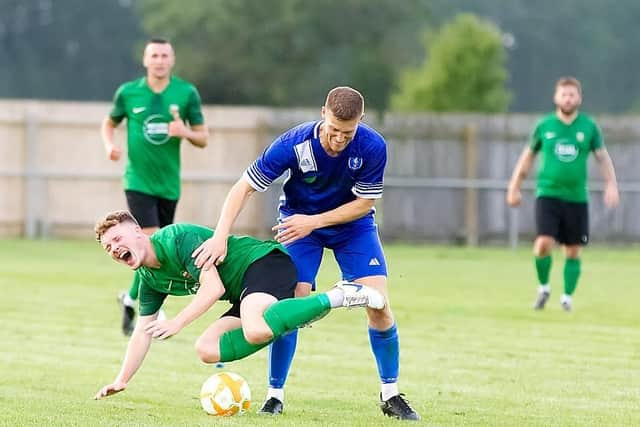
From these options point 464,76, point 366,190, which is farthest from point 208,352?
point 464,76

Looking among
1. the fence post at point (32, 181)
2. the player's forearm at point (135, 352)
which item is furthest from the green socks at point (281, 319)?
the fence post at point (32, 181)

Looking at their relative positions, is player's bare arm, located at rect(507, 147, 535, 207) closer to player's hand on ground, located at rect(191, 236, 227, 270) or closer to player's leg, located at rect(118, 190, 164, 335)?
player's leg, located at rect(118, 190, 164, 335)

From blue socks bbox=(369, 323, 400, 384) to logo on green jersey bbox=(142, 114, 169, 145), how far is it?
4729mm

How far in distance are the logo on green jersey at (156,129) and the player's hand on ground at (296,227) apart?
445cm

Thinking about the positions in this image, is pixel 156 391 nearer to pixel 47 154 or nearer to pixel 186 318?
pixel 186 318

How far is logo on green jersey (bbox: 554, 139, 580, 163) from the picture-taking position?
47.5ft

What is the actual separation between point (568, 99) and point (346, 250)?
677 centimetres

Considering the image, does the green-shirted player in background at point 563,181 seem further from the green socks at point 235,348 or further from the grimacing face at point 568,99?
the green socks at point 235,348

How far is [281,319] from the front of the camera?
7273mm

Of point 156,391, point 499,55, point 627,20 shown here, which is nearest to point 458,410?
point 156,391

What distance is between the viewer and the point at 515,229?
25625mm

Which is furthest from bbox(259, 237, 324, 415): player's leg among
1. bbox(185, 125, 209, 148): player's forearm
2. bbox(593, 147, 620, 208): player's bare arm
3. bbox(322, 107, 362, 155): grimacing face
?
bbox(593, 147, 620, 208): player's bare arm

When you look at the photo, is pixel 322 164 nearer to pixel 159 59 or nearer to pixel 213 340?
pixel 213 340

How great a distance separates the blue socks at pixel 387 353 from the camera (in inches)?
310
